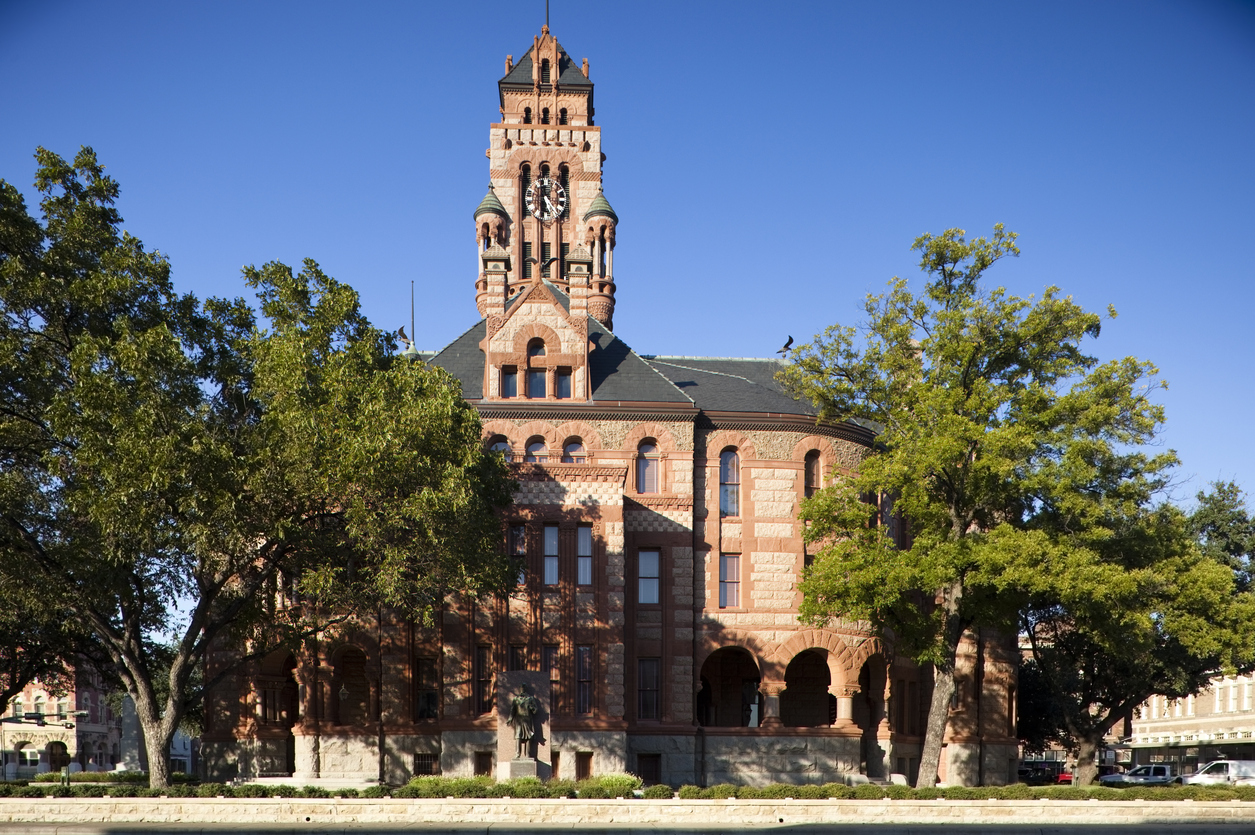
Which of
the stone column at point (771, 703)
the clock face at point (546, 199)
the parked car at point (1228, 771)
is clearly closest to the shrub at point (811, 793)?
the stone column at point (771, 703)

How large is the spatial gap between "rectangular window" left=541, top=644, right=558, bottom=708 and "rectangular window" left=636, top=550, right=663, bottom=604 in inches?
166

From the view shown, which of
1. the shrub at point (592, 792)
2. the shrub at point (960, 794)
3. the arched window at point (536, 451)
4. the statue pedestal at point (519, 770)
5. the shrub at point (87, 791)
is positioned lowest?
the statue pedestal at point (519, 770)

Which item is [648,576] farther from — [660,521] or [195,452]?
[195,452]

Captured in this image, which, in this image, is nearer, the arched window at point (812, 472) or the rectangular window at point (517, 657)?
the rectangular window at point (517, 657)

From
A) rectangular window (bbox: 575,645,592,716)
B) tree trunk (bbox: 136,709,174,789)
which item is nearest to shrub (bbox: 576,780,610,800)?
rectangular window (bbox: 575,645,592,716)

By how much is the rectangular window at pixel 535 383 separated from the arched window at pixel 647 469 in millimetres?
4177

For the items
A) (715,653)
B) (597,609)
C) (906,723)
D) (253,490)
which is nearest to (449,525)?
(253,490)

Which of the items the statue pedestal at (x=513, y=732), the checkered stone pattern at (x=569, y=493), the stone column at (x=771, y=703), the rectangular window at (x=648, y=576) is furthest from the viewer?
the rectangular window at (x=648, y=576)

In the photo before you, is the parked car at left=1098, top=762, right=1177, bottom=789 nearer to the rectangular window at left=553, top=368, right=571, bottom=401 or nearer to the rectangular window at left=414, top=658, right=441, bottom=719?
the rectangular window at left=553, top=368, right=571, bottom=401

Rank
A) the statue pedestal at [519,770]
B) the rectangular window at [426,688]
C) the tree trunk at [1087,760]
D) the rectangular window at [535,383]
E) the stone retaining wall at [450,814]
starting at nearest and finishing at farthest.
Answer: the stone retaining wall at [450,814] → the statue pedestal at [519,770] → the rectangular window at [426,688] → the rectangular window at [535,383] → the tree trunk at [1087,760]

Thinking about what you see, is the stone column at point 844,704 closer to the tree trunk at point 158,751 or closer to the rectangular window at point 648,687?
the rectangular window at point 648,687

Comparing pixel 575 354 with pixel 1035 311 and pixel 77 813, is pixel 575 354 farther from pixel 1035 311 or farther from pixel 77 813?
pixel 77 813

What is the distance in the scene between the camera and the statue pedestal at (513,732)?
37.5m

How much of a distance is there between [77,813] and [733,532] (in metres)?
23.7
